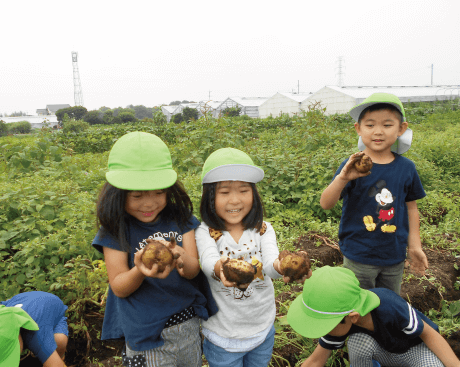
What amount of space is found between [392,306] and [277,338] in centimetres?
87

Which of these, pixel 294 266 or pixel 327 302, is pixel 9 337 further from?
pixel 327 302

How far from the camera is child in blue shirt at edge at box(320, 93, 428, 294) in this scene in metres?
1.78

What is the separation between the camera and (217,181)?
1411mm

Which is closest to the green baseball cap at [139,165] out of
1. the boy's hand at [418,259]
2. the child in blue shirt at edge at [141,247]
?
the child in blue shirt at edge at [141,247]

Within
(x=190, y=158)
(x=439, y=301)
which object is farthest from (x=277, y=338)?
(x=190, y=158)

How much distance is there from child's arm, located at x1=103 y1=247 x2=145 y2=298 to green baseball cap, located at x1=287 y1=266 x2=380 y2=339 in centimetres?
75

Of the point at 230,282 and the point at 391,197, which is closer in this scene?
the point at 230,282

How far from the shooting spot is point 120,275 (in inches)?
50.0

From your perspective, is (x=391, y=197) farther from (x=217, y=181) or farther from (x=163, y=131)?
(x=163, y=131)

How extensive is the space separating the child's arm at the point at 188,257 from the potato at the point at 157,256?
1.9 inches

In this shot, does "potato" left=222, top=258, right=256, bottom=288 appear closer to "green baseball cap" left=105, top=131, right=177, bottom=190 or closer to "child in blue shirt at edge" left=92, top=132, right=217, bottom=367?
"child in blue shirt at edge" left=92, top=132, right=217, bottom=367

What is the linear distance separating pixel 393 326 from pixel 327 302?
463mm

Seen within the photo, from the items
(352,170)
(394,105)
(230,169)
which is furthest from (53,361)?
(394,105)

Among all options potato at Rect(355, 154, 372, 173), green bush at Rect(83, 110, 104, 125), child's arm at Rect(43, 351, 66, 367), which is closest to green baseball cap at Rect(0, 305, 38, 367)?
child's arm at Rect(43, 351, 66, 367)
